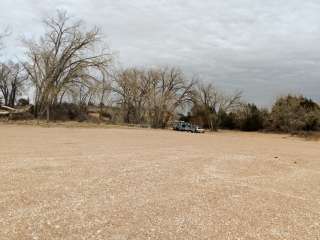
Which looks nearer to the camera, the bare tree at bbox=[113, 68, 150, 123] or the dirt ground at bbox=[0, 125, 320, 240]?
the dirt ground at bbox=[0, 125, 320, 240]

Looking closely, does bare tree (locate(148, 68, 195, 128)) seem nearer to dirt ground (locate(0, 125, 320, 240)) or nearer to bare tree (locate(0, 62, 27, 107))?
bare tree (locate(0, 62, 27, 107))

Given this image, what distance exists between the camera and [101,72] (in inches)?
1795

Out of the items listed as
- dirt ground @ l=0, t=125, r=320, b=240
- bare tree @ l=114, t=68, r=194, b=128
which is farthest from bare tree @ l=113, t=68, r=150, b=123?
dirt ground @ l=0, t=125, r=320, b=240

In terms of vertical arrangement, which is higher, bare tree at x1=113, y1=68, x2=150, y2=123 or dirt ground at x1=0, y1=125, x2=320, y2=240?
bare tree at x1=113, y1=68, x2=150, y2=123

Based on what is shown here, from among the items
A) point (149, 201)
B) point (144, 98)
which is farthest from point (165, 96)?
point (149, 201)

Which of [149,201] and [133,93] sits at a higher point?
[133,93]

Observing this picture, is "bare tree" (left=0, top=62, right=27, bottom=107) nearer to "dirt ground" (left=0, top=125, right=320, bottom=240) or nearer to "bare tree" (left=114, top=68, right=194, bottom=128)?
"bare tree" (left=114, top=68, right=194, bottom=128)

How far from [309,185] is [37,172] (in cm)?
698

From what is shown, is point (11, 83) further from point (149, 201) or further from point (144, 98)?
point (149, 201)

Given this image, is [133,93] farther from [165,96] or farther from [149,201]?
[149,201]

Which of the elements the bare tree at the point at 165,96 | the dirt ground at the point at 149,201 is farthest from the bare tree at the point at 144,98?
the dirt ground at the point at 149,201

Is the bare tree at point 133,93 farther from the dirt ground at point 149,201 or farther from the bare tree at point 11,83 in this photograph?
the dirt ground at point 149,201

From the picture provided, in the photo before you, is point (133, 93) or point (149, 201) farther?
point (133, 93)

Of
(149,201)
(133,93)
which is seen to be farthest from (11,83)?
(149,201)
